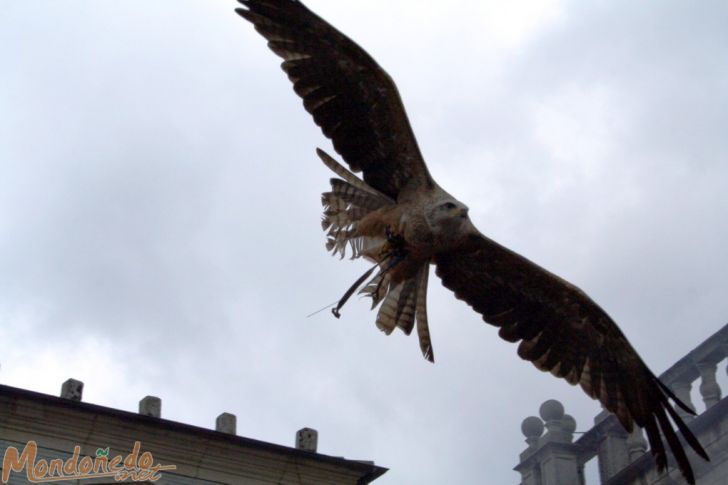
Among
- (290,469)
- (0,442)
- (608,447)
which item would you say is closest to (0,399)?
(0,442)

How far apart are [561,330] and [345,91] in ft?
10.5

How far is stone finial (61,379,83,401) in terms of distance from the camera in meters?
18.3

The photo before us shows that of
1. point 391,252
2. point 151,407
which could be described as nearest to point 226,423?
point 151,407

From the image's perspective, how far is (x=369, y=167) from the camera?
502 inches

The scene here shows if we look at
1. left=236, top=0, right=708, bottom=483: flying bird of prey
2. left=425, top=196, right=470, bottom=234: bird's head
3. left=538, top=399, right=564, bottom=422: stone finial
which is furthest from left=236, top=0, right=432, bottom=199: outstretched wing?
left=538, top=399, right=564, bottom=422: stone finial

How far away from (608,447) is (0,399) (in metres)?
9.11

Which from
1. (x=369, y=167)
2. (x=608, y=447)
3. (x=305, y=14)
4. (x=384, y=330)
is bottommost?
(x=384, y=330)

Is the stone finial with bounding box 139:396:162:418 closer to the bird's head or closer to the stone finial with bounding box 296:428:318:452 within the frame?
the stone finial with bounding box 296:428:318:452

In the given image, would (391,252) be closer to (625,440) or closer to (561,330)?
(561,330)

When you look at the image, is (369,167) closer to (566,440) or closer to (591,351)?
(591,351)

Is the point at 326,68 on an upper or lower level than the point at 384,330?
upper

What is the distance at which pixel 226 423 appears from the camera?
19.3 meters

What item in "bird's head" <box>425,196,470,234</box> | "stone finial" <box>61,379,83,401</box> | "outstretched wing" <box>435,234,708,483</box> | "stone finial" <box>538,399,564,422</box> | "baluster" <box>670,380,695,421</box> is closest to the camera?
"bird's head" <box>425,196,470,234</box>

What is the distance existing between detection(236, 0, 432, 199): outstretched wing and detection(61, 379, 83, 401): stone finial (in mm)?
7085
